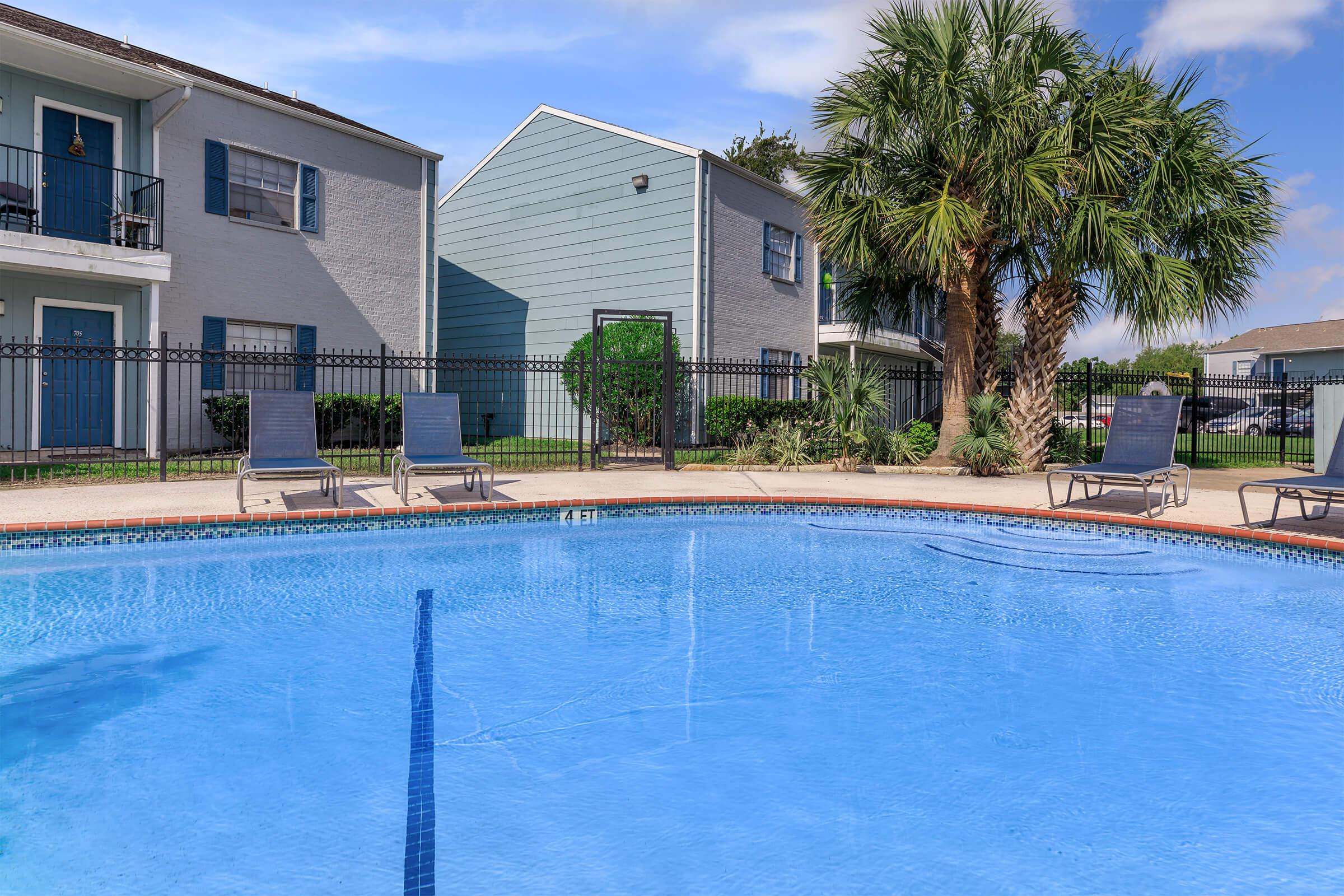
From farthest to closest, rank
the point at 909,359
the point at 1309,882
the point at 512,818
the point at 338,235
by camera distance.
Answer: the point at 909,359
the point at 338,235
the point at 512,818
the point at 1309,882

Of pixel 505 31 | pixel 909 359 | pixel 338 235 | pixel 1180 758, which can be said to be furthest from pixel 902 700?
pixel 909 359

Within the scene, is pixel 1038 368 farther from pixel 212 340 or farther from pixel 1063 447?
pixel 212 340

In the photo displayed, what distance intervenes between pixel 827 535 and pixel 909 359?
18.2 metres

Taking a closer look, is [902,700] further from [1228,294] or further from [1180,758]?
[1228,294]

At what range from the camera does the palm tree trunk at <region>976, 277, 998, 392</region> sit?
13.0 meters

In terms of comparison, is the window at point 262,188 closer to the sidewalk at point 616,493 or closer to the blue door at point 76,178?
the blue door at point 76,178

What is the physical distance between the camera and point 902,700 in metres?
3.76

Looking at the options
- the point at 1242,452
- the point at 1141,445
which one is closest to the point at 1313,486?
the point at 1141,445

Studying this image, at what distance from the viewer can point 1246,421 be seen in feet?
97.5

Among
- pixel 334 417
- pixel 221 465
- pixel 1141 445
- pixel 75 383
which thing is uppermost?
pixel 75 383

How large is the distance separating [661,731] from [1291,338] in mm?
45683

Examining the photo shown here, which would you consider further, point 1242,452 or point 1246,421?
point 1246,421

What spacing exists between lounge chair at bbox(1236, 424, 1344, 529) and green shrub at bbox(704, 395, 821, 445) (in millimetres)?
→ 8563

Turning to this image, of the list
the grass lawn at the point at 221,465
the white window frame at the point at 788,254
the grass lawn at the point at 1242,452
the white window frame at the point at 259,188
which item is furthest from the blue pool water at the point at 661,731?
the white window frame at the point at 788,254
